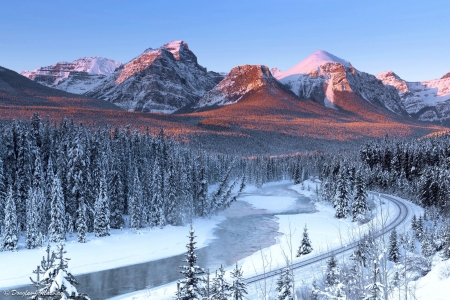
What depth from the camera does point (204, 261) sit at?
37438 millimetres

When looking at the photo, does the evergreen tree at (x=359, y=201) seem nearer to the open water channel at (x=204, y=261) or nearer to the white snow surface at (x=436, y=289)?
the open water channel at (x=204, y=261)

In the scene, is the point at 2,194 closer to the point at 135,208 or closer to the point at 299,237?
the point at 135,208

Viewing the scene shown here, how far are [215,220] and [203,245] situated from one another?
16.1m

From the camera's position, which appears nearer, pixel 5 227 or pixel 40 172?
pixel 5 227

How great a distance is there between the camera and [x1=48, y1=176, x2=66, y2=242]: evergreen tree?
4031 cm

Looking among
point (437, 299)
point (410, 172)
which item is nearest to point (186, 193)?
point (437, 299)

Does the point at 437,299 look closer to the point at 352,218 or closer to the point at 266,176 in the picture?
the point at 352,218

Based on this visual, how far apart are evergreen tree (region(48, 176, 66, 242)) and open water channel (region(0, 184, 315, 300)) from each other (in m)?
8.66

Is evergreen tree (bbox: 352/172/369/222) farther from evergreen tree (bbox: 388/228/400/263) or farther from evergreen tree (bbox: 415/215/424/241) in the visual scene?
evergreen tree (bbox: 388/228/400/263)

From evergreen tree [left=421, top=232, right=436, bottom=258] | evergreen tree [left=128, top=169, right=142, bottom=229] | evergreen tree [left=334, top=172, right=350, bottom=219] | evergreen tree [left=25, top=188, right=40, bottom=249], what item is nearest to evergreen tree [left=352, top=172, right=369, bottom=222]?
evergreen tree [left=334, top=172, right=350, bottom=219]

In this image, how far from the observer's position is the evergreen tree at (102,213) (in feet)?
146

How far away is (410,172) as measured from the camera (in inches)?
3371

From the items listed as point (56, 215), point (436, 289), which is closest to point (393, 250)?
point (436, 289)

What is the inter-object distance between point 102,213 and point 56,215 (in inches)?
218
